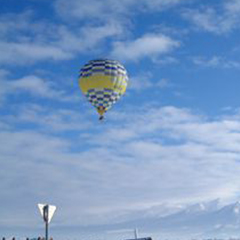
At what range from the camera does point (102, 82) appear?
2564 inches

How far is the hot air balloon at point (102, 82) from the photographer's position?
214ft

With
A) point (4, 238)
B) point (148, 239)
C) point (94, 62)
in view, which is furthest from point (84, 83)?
point (148, 239)

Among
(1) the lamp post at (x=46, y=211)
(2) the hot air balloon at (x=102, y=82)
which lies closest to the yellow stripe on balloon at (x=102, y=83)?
(2) the hot air balloon at (x=102, y=82)

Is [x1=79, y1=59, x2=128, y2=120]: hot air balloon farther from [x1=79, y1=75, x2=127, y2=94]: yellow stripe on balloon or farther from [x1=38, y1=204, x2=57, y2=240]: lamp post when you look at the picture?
[x1=38, y1=204, x2=57, y2=240]: lamp post

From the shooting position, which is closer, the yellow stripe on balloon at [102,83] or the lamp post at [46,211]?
the lamp post at [46,211]

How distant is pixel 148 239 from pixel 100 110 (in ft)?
118

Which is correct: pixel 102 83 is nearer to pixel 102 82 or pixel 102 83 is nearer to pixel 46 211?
pixel 102 82

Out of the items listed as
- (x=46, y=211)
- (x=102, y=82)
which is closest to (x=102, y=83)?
(x=102, y=82)

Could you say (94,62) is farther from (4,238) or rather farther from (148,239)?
(148,239)

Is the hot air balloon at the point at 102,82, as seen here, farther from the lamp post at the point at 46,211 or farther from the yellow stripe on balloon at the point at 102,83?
the lamp post at the point at 46,211

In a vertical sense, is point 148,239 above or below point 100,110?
below

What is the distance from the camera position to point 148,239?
3294 cm

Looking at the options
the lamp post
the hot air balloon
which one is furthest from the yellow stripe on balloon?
the lamp post

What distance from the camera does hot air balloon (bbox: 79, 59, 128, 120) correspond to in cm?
6538
